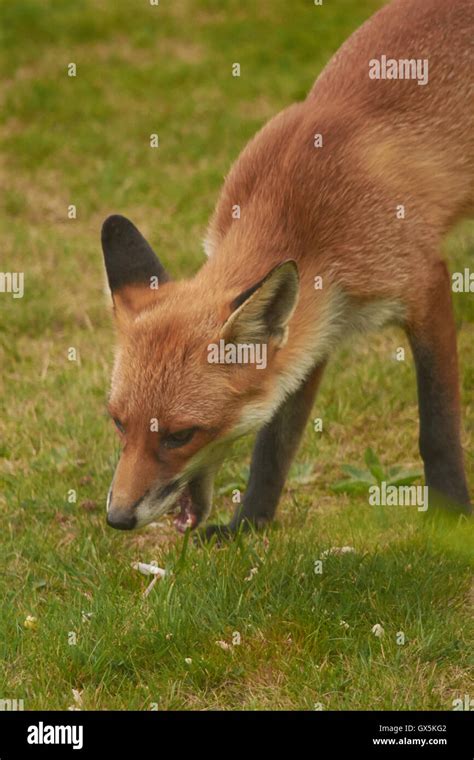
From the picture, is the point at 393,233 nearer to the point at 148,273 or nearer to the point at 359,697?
the point at 148,273

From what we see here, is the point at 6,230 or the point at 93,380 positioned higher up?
the point at 6,230

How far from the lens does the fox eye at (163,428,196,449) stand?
5352 millimetres

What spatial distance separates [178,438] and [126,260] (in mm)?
1155

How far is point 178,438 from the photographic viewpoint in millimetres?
5379

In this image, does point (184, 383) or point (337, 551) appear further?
point (337, 551)

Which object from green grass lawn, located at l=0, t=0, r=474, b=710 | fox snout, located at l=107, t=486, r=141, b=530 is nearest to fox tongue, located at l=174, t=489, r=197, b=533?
green grass lawn, located at l=0, t=0, r=474, b=710

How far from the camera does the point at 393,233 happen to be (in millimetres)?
6223

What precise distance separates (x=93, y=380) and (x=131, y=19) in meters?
7.53

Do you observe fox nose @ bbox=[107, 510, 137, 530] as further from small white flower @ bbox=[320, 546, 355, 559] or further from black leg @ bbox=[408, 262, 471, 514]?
black leg @ bbox=[408, 262, 471, 514]

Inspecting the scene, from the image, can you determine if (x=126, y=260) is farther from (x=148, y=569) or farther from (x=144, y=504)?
(x=148, y=569)

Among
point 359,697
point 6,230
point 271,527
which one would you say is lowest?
point 359,697

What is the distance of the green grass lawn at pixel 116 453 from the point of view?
17.8 feet

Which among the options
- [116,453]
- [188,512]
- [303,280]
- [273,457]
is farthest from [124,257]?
[116,453]

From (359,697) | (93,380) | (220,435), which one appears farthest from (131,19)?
(359,697)
